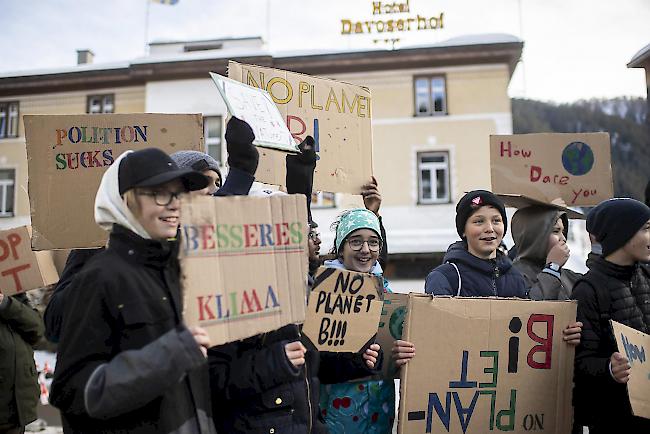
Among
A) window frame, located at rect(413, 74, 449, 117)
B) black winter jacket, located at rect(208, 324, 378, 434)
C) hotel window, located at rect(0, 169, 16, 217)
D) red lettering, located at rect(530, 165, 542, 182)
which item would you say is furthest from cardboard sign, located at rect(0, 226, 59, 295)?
hotel window, located at rect(0, 169, 16, 217)

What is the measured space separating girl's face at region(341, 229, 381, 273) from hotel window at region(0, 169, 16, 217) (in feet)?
65.0

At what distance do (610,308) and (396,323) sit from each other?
3.36ft

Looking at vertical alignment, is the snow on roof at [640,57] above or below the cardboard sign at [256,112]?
above

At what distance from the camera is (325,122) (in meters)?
3.55

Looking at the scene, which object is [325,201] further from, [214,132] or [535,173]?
[535,173]

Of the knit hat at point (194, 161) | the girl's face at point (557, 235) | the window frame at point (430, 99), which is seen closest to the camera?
the knit hat at point (194, 161)

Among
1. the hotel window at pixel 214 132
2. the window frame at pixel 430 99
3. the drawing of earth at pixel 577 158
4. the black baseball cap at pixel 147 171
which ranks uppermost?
the window frame at pixel 430 99

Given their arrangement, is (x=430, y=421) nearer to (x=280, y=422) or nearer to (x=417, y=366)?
(x=417, y=366)

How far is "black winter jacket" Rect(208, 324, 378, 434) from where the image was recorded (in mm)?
2203

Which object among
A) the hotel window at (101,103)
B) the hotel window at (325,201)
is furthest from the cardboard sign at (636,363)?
the hotel window at (101,103)

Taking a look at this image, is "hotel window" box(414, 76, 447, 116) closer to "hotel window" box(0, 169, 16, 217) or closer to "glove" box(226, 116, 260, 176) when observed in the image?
"hotel window" box(0, 169, 16, 217)

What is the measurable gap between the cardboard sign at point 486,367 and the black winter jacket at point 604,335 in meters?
0.11

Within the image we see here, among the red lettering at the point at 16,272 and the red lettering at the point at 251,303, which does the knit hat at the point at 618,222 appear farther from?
the red lettering at the point at 16,272

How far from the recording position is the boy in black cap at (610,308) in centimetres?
296
